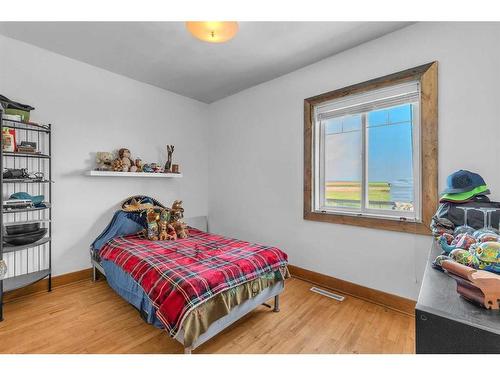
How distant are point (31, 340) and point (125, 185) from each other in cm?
186

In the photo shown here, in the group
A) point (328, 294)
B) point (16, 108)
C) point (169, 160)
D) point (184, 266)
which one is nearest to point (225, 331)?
point (184, 266)

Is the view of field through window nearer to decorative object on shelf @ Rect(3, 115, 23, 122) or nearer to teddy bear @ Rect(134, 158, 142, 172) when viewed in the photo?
teddy bear @ Rect(134, 158, 142, 172)

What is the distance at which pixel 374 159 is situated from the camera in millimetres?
2436

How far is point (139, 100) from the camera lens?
3281mm

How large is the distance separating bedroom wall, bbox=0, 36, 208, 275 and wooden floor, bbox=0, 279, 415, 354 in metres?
0.74

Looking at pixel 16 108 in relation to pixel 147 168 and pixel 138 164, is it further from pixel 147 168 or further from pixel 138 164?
pixel 147 168

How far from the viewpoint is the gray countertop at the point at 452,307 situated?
59 centimetres

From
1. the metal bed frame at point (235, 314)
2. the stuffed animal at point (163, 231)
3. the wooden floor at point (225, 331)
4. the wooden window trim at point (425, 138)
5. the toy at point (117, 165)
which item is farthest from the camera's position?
the toy at point (117, 165)

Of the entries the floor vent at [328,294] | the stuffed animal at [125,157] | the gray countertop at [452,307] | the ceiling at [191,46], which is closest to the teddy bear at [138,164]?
the stuffed animal at [125,157]

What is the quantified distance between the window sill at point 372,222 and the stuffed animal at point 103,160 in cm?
250

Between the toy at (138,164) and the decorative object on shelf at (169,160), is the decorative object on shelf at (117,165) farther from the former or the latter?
the decorative object on shelf at (169,160)

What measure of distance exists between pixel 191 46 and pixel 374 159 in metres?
2.24
